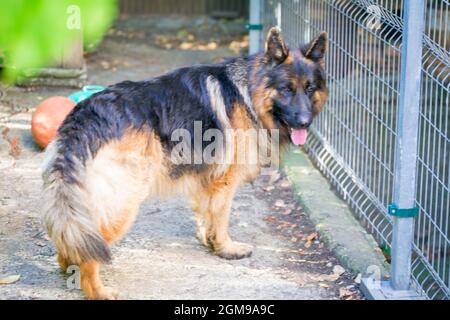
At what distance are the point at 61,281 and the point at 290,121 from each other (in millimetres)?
1653

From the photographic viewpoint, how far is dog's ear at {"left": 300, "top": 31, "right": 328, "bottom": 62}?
13.4 feet

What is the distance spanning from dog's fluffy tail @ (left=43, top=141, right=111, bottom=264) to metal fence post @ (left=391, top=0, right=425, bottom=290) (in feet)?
5.18

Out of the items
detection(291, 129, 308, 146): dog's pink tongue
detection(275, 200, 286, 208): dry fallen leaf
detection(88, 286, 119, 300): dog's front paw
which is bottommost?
detection(275, 200, 286, 208): dry fallen leaf

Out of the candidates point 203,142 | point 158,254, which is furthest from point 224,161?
point 158,254

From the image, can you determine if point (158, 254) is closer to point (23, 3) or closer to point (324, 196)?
point (324, 196)

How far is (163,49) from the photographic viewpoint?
30.8 feet

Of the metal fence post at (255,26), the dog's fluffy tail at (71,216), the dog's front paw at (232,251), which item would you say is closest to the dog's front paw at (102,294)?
the dog's fluffy tail at (71,216)

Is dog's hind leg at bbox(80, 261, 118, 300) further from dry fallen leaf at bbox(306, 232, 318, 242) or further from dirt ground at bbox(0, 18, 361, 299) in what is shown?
dry fallen leaf at bbox(306, 232, 318, 242)

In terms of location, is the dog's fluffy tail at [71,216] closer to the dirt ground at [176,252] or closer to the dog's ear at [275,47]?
the dirt ground at [176,252]

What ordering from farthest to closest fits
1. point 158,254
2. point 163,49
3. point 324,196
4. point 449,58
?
point 163,49 → point 324,196 → point 158,254 → point 449,58

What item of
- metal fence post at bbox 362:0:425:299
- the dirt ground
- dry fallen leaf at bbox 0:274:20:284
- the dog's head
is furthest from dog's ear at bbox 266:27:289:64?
dry fallen leaf at bbox 0:274:20:284

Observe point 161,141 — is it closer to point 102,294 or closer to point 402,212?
point 102,294

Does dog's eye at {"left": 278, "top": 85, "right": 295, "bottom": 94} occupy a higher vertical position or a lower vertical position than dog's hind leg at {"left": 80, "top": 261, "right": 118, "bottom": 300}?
higher

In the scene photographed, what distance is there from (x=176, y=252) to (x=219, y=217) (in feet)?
1.24
